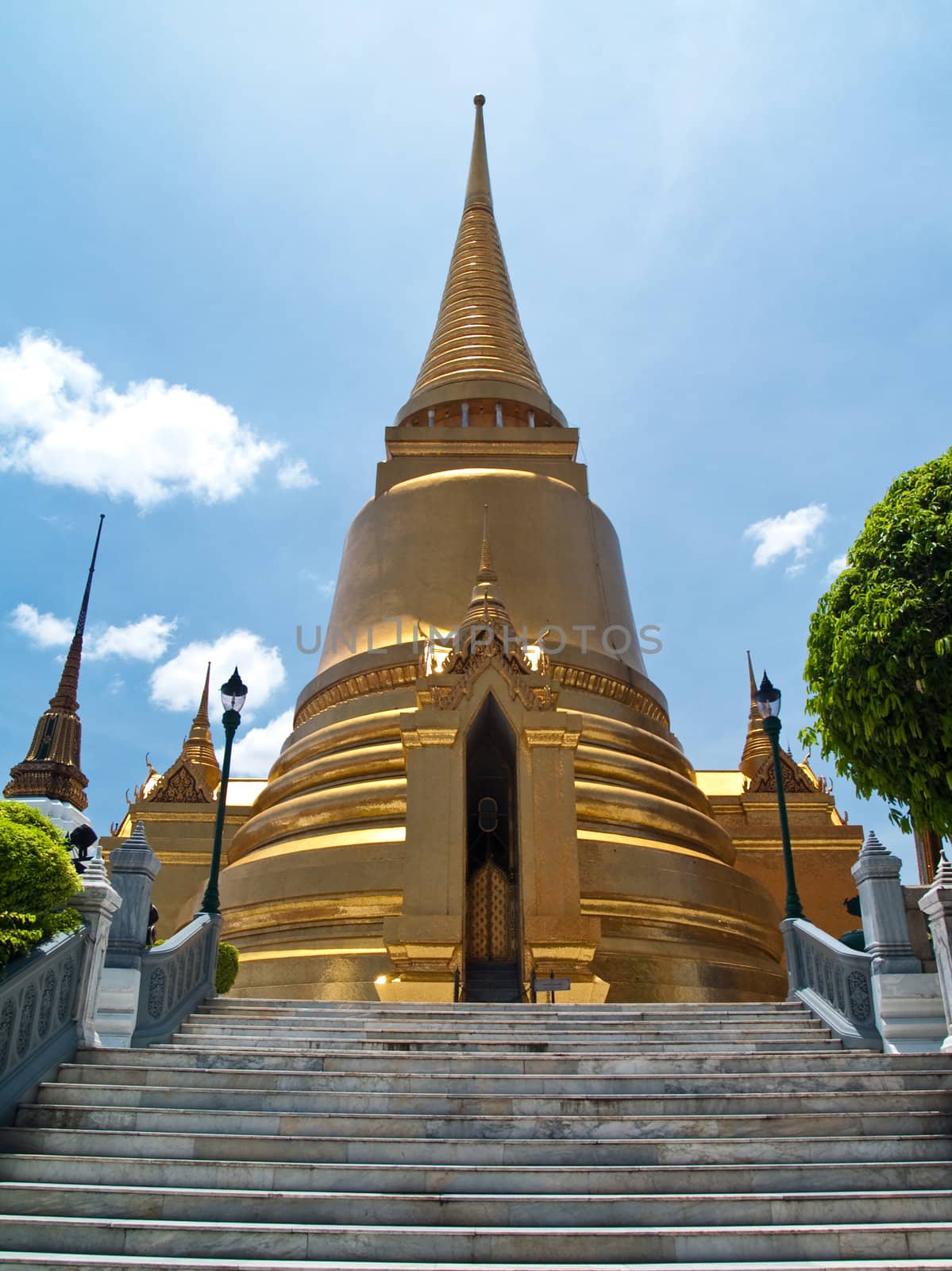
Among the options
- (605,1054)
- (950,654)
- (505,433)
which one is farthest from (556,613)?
(605,1054)

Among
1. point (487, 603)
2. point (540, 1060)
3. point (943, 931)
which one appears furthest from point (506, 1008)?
point (487, 603)

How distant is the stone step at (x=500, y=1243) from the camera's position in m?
4.88

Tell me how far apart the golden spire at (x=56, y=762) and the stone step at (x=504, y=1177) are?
22.4 metres

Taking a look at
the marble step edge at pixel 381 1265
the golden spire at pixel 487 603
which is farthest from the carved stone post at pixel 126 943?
the golden spire at pixel 487 603

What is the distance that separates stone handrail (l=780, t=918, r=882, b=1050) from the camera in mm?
8609

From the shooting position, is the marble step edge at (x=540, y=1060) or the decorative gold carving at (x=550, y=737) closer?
the marble step edge at (x=540, y=1060)

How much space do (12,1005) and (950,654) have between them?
9.06 meters

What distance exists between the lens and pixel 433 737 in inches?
559

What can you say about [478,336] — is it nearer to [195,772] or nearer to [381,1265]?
[195,772]

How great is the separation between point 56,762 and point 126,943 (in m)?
19.6

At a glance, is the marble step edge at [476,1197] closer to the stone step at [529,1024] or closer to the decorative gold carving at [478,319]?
the stone step at [529,1024]

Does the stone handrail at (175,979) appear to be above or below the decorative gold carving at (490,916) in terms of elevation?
below

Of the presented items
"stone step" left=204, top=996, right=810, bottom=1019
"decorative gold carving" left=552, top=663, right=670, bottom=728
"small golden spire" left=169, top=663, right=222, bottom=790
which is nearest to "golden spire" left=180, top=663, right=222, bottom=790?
"small golden spire" left=169, top=663, right=222, bottom=790

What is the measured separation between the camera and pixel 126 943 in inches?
349
